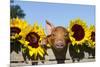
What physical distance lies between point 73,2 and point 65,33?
1.01ft

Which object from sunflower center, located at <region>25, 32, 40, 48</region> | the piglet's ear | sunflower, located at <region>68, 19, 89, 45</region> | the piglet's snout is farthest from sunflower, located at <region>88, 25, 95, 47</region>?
sunflower center, located at <region>25, 32, 40, 48</region>

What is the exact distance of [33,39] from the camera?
1.99 m

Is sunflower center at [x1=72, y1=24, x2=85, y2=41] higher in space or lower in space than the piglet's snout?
higher

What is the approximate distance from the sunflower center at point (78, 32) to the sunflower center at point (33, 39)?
0.38 metres

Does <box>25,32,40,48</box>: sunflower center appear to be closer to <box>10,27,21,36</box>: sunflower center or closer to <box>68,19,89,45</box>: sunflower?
<box>10,27,21,36</box>: sunflower center

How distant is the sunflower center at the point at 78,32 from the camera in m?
2.15

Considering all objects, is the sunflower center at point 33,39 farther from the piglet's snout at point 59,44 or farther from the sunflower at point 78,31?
the sunflower at point 78,31

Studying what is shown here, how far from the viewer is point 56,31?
2074 millimetres

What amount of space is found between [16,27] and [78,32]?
24.3 inches

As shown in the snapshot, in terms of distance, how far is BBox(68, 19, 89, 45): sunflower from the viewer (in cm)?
213

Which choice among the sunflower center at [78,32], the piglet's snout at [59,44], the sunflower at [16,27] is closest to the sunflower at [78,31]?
the sunflower center at [78,32]
